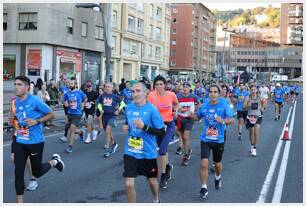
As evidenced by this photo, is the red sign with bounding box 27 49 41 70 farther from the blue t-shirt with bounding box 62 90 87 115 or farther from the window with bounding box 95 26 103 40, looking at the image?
the blue t-shirt with bounding box 62 90 87 115

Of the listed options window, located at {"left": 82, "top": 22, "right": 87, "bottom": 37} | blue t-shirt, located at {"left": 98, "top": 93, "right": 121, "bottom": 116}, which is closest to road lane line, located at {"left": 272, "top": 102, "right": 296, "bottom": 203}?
blue t-shirt, located at {"left": 98, "top": 93, "right": 121, "bottom": 116}

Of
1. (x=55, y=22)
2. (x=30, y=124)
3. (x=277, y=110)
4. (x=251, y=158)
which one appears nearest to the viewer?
(x=30, y=124)

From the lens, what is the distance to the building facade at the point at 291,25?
142 meters

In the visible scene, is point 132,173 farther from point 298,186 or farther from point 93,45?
point 93,45

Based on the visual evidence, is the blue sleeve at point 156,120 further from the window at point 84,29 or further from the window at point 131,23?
the window at point 131,23

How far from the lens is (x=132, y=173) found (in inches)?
221

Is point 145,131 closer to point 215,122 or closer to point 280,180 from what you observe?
point 215,122

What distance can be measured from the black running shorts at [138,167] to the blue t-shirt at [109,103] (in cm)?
525

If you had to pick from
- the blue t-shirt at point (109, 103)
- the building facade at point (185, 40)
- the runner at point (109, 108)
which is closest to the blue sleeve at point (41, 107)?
the runner at point (109, 108)

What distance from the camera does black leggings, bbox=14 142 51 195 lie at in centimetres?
604

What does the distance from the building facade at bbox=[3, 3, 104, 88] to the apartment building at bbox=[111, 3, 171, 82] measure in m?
9.19

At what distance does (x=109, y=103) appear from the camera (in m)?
11.1

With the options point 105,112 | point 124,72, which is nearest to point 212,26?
point 124,72

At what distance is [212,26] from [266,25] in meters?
→ 72.2
